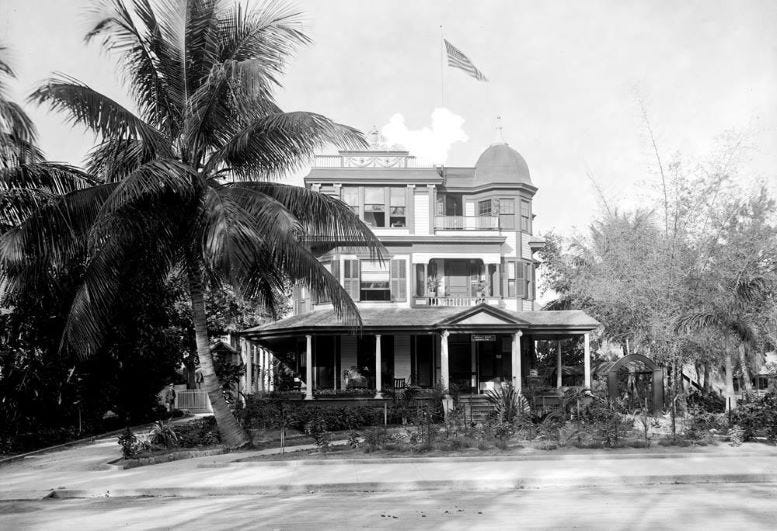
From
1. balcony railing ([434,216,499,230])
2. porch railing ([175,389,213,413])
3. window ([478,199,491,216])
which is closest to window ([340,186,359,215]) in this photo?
balcony railing ([434,216,499,230])

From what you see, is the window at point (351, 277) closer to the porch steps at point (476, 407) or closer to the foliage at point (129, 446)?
the porch steps at point (476, 407)

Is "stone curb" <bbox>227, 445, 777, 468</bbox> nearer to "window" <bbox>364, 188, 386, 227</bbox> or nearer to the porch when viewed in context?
the porch

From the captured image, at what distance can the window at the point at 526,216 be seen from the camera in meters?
34.0

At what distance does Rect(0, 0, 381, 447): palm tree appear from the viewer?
15.5 m

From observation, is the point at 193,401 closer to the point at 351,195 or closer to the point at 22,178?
the point at 351,195

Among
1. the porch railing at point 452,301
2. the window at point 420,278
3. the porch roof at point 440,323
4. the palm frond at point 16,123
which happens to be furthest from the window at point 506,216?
the palm frond at point 16,123

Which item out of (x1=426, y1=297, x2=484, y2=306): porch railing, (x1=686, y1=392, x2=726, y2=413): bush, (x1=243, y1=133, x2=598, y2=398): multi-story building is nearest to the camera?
(x1=686, y1=392, x2=726, y2=413): bush

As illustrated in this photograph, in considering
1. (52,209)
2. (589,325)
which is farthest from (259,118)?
(589,325)

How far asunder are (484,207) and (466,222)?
1.77 meters

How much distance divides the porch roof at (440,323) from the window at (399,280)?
5.24 ft

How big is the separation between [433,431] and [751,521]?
8311 mm

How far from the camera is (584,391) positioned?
81.7ft

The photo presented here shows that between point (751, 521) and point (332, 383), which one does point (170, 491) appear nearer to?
point (751, 521)

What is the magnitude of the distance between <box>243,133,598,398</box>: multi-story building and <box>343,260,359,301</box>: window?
1.6 inches
